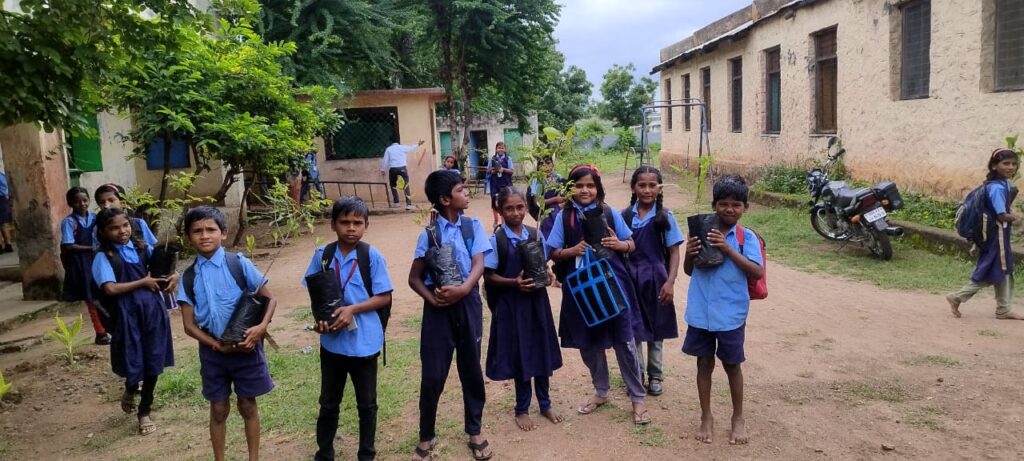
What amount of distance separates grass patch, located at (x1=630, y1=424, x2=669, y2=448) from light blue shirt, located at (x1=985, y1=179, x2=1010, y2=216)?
3397 millimetres

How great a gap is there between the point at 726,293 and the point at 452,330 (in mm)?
1305

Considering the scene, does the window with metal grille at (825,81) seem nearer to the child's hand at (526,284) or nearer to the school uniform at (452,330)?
the child's hand at (526,284)

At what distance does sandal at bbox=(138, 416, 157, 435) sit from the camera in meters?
4.08

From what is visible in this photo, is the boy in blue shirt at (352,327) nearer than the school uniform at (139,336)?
Yes

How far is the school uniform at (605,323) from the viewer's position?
12.3 feet

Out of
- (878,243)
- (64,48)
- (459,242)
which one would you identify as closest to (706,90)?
(878,243)

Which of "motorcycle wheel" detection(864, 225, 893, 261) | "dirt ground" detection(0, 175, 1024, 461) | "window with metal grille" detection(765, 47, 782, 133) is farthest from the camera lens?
"window with metal grille" detection(765, 47, 782, 133)

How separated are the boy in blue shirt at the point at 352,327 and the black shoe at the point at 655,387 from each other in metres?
1.68

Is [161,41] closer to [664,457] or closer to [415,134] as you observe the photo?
[664,457]

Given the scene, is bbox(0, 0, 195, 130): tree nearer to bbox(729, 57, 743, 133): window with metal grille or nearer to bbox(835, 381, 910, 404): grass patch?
bbox(835, 381, 910, 404): grass patch

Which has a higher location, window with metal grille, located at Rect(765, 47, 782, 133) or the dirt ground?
→ window with metal grille, located at Rect(765, 47, 782, 133)

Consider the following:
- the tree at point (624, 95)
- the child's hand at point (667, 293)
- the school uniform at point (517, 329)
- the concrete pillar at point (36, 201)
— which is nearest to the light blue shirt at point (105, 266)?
the school uniform at point (517, 329)

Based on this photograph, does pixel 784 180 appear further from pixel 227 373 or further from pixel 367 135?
pixel 227 373

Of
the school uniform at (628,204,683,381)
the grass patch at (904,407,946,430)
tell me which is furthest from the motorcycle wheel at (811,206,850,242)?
the school uniform at (628,204,683,381)
